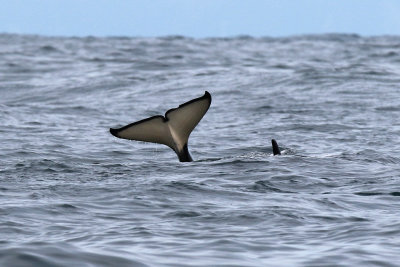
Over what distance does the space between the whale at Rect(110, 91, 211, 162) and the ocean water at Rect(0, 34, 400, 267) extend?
49 centimetres

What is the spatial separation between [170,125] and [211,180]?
1.06 m

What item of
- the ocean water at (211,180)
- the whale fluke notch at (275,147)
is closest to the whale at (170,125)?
the ocean water at (211,180)

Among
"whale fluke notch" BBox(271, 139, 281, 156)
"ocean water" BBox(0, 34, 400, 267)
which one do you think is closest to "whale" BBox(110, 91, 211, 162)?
"ocean water" BBox(0, 34, 400, 267)

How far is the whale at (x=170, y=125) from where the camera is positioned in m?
12.2

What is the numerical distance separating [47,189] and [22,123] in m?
8.93

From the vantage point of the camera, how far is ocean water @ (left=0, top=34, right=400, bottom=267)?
838cm

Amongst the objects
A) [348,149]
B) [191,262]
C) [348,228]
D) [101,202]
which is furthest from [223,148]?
[191,262]

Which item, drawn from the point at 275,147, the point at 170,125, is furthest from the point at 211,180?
the point at 275,147

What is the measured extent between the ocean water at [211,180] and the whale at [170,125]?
1.60ft

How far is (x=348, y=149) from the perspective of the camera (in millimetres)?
15922

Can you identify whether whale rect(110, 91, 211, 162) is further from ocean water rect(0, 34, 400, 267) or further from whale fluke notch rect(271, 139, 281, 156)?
whale fluke notch rect(271, 139, 281, 156)

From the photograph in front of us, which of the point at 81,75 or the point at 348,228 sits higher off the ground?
the point at 81,75

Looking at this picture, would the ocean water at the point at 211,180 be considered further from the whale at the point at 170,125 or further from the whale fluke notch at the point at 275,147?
the whale at the point at 170,125

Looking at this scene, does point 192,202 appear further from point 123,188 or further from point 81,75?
point 81,75
